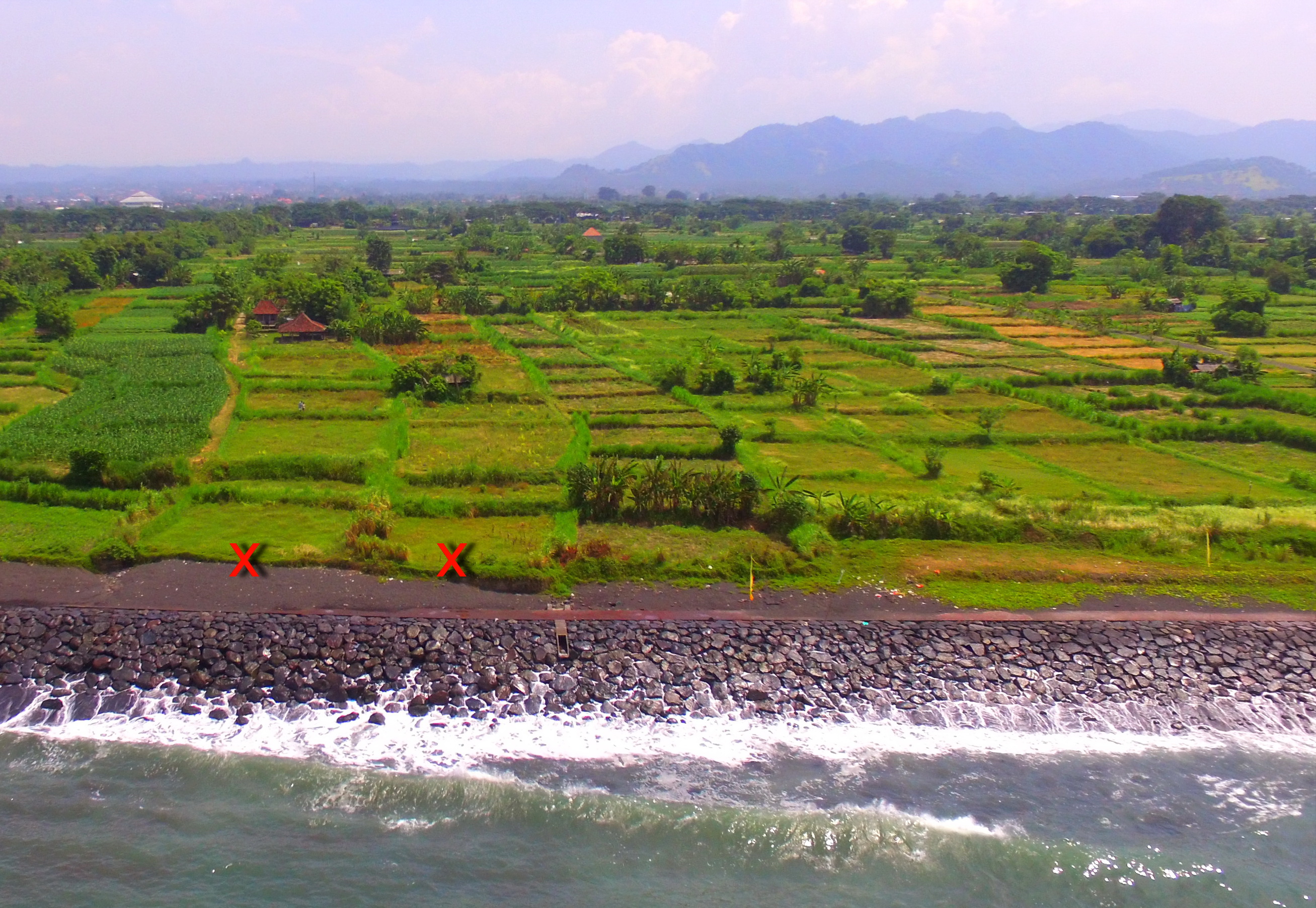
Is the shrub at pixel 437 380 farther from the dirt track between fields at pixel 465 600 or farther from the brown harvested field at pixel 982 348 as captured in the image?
the brown harvested field at pixel 982 348

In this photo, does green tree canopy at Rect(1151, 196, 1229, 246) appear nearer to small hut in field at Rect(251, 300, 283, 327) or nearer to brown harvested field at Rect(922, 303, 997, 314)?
brown harvested field at Rect(922, 303, 997, 314)

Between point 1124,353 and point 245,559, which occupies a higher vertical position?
point 1124,353

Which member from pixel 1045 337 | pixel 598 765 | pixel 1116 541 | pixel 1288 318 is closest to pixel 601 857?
pixel 598 765

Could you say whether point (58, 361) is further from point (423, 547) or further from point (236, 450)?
point (423, 547)

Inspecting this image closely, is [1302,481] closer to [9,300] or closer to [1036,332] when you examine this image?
[1036,332]

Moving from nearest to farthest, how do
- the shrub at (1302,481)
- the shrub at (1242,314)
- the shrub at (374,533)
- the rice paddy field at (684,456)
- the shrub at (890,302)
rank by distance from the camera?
the shrub at (374,533) < the rice paddy field at (684,456) < the shrub at (1302,481) < the shrub at (1242,314) < the shrub at (890,302)

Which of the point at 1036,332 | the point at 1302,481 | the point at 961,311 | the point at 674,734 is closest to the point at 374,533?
the point at 674,734

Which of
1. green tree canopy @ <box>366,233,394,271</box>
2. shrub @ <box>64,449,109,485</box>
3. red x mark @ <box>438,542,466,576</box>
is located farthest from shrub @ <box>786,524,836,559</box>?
green tree canopy @ <box>366,233,394,271</box>

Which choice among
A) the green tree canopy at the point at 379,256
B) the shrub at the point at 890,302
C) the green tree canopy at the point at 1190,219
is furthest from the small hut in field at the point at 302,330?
the green tree canopy at the point at 1190,219
